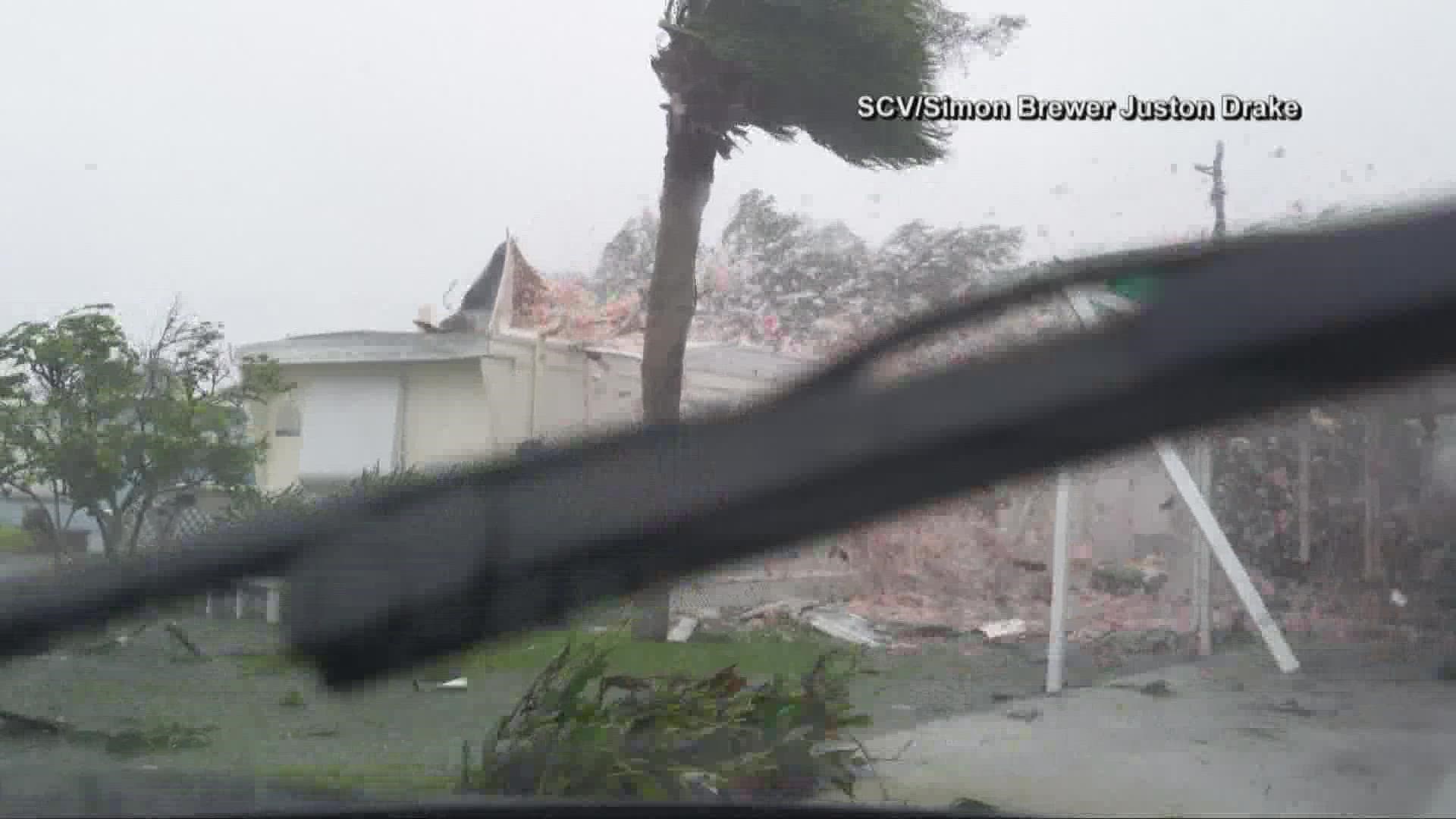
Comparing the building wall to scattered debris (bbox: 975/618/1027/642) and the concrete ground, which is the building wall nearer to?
the concrete ground

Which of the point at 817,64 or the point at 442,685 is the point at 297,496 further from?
the point at 817,64

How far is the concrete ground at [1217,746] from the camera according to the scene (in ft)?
12.1

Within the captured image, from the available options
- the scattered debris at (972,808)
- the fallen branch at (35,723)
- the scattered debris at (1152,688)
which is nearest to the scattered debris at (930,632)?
the scattered debris at (1152,688)

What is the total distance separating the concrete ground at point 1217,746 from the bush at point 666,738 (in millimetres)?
201

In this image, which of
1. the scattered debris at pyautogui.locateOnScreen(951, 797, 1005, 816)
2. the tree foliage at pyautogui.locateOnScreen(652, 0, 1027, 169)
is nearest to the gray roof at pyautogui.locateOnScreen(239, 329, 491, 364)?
the tree foliage at pyautogui.locateOnScreen(652, 0, 1027, 169)

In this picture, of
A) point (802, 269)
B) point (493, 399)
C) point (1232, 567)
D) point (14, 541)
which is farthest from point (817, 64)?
point (14, 541)

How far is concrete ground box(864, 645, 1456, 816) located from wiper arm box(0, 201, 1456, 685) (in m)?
0.89

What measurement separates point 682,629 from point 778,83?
10.3 feet

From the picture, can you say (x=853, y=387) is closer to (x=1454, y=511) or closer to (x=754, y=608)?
(x=754, y=608)

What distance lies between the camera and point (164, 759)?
188 inches

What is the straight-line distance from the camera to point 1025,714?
494 centimetres

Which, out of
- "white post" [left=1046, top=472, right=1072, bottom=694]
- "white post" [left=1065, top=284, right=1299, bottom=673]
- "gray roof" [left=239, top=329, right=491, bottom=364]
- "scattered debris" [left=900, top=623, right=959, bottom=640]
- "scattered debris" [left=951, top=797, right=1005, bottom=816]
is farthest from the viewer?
"gray roof" [left=239, top=329, right=491, bottom=364]

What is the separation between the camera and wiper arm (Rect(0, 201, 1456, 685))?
3.06m

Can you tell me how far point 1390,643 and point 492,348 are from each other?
15.9ft
